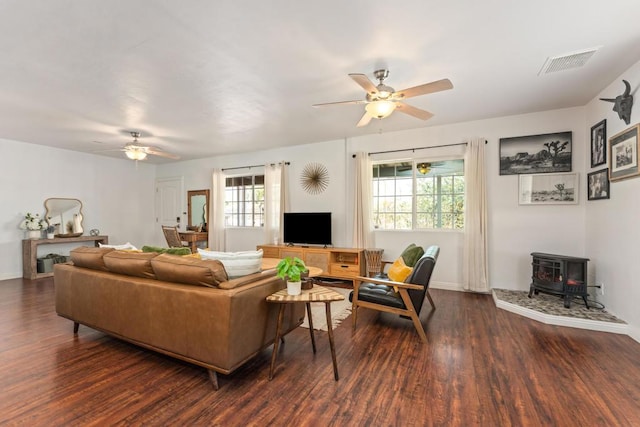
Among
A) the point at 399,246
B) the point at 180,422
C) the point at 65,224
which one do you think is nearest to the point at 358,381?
the point at 180,422

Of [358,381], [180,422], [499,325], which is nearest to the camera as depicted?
[180,422]

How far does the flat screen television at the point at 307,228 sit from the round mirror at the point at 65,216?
4.55 metres

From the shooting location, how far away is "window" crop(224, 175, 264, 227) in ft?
21.4

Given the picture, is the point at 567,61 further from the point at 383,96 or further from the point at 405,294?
the point at 405,294

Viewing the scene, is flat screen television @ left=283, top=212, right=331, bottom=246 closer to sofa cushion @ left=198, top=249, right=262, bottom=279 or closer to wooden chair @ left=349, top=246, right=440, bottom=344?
wooden chair @ left=349, top=246, right=440, bottom=344

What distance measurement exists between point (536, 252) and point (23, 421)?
17.8ft

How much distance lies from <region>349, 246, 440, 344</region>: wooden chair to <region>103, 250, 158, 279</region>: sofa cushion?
1997mm

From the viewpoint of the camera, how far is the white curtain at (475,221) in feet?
14.2

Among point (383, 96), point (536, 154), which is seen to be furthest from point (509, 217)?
point (383, 96)

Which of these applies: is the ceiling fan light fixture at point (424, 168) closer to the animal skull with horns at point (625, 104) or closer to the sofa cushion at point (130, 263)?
the animal skull with horns at point (625, 104)

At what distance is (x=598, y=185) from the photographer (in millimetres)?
3531

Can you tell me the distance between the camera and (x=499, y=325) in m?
3.19

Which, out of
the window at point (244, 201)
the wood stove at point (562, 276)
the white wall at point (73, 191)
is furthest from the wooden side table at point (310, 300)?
the white wall at point (73, 191)

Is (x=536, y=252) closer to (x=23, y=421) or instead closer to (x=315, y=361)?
(x=315, y=361)
